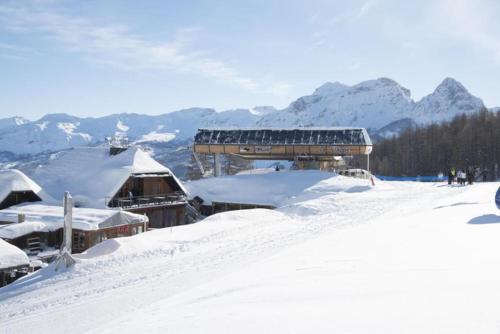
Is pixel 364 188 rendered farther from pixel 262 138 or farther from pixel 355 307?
pixel 355 307

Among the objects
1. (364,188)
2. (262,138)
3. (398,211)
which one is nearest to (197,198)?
(262,138)

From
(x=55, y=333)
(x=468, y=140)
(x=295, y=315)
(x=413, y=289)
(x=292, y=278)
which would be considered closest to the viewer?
(x=295, y=315)

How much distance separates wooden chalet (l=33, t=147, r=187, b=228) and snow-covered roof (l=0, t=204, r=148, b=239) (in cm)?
367

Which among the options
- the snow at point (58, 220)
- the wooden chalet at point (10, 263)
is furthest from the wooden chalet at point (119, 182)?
the wooden chalet at point (10, 263)

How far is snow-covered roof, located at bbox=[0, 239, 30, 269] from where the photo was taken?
64.6 ft

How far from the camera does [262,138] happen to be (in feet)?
149

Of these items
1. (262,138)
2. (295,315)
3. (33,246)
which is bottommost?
(33,246)

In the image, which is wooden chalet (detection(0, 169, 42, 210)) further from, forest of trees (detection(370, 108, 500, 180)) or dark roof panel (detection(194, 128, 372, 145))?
forest of trees (detection(370, 108, 500, 180))

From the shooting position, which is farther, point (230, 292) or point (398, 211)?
point (398, 211)

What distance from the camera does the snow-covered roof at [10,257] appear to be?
19.7 metres

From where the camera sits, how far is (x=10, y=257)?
19.9 metres

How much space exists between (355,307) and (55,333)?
601 centimetres

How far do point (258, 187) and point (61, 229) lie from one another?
644 inches

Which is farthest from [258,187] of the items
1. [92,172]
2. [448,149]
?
[448,149]
